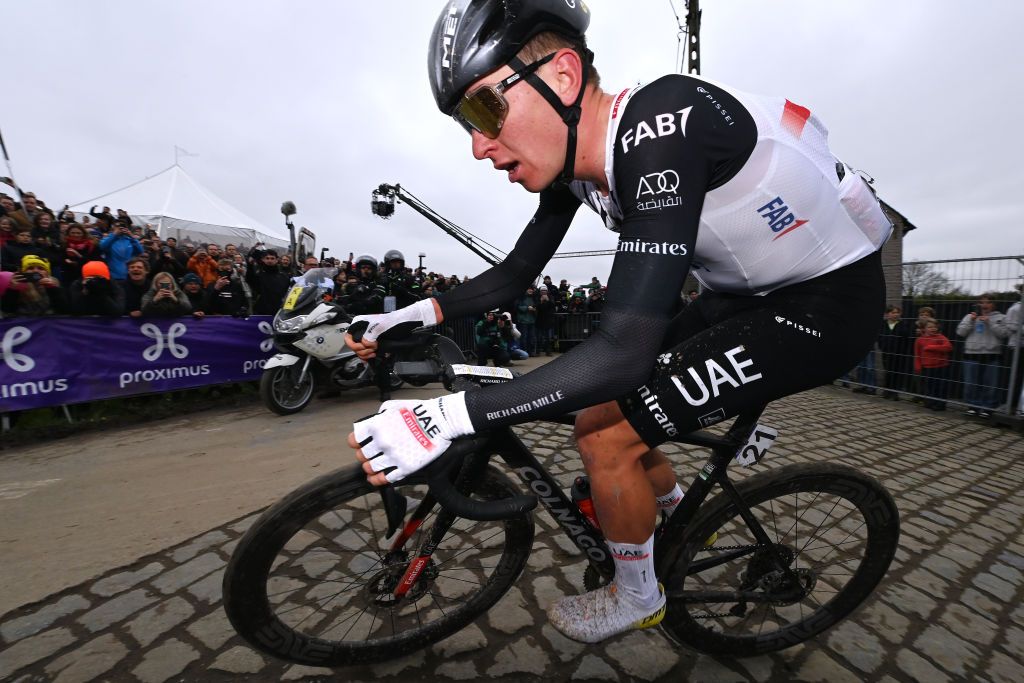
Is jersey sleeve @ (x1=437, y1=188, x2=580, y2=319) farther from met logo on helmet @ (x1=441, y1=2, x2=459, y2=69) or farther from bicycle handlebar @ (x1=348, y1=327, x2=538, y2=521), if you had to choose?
met logo on helmet @ (x1=441, y1=2, x2=459, y2=69)

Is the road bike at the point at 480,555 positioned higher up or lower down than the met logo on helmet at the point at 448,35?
lower down

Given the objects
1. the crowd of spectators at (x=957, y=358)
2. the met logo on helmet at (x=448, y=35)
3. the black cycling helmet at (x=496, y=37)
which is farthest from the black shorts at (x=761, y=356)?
A: the crowd of spectators at (x=957, y=358)

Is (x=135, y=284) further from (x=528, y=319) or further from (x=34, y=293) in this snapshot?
(x=528, y=319)

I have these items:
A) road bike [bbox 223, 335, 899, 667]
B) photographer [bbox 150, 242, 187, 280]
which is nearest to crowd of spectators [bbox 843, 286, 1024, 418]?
road bike [bbox 223, 335, 899, 667]

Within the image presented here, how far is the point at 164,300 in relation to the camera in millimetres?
6391

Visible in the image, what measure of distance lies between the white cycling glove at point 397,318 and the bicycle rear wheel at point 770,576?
1.37 m

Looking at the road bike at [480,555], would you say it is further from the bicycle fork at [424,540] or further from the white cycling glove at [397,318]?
the white cycling glove at [397,318]

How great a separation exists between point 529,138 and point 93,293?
692 cm

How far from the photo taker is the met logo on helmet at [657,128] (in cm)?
130

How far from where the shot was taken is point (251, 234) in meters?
17.0

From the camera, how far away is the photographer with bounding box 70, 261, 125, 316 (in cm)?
582

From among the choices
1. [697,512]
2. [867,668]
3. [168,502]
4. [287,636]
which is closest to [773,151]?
[697,512]

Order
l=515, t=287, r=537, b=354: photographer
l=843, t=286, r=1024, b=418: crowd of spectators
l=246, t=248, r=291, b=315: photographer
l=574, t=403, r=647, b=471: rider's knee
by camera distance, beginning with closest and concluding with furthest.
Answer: l=574, t=403, r=647, b=471: rider's knee, l=843, t=286, r=1024, b=418: crowd of spectators, l=246, t=248, r=291, b=315: photographer, l=515, t=287, r=537, b=354: photographer

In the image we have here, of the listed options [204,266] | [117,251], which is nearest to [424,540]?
[117,251]
